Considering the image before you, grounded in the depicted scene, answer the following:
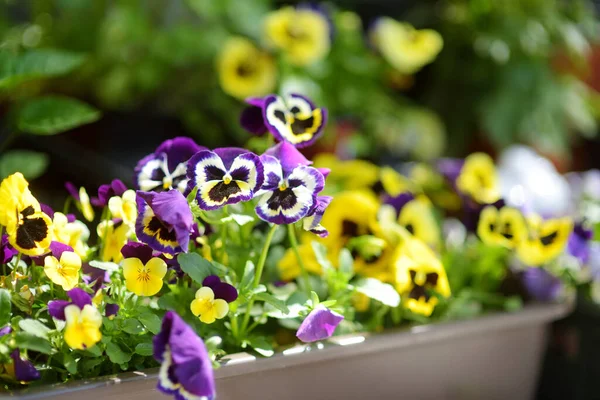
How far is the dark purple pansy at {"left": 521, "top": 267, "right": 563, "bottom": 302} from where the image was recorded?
66 cm

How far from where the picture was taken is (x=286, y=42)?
91 centimetres

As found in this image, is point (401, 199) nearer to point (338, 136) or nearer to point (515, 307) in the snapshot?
point (515, 307)

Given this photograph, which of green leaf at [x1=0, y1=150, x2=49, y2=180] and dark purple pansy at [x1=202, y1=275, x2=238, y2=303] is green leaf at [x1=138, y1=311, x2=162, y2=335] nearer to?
dark purple pansy at [x1=202, y1=275, x2=238, y2=303]

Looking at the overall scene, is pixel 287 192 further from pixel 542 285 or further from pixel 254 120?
pixel 542 285

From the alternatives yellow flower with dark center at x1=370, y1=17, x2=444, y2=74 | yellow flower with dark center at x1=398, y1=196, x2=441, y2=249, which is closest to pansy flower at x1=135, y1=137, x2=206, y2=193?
yellow flower with dark center at x1=398, y1=196, x2=441, y2=249

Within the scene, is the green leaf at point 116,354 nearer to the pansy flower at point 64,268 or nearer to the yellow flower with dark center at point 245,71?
the pansy flower at point 64,268

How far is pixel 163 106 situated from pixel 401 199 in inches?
27.8

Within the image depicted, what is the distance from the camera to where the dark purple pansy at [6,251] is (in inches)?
17.2

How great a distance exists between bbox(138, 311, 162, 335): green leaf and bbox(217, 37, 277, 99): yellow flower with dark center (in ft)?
1.87

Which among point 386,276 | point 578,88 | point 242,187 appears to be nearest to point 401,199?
point 386,276

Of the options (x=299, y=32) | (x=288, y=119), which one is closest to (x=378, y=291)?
(x=288, y=119)

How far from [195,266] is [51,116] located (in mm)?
301

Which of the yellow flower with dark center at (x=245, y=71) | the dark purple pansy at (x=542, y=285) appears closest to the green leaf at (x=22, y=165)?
the yellow flower with dark center at (x=245, y=71)

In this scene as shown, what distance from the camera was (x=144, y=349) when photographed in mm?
433
